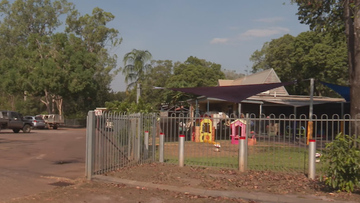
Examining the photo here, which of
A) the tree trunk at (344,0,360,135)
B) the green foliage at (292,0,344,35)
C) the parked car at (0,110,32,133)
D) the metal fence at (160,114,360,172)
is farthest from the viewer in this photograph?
the parked car at (0,110,32,133)

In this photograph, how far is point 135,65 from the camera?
112 feet

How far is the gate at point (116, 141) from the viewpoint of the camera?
9.06 metres

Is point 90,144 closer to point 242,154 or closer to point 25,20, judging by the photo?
point 242,154

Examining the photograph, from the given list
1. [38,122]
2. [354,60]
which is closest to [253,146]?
[354,60]

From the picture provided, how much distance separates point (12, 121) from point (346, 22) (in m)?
25.5

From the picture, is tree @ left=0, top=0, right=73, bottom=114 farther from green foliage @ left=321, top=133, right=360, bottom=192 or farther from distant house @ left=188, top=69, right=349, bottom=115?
green foliage @ left=321, top=133, right=360, bottom=192

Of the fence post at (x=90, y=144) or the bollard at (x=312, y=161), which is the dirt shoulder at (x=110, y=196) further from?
the bollard at (x=312, y=161)

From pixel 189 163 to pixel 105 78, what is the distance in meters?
46.4

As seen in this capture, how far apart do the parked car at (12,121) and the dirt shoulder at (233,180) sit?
874 inches

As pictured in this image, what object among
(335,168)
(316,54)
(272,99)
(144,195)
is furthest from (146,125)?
(316,54)

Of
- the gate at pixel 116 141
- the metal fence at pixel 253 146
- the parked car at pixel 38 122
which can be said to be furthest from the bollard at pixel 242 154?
the parked car at pixel 38 122

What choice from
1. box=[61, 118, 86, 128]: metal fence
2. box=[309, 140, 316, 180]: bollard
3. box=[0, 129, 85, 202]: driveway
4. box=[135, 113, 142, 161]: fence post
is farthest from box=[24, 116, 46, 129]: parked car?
box=[309, 140, 316, 180]: bollard

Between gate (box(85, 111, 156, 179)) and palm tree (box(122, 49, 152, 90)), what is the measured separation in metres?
21.9

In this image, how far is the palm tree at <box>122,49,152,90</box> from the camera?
34.1 metres
